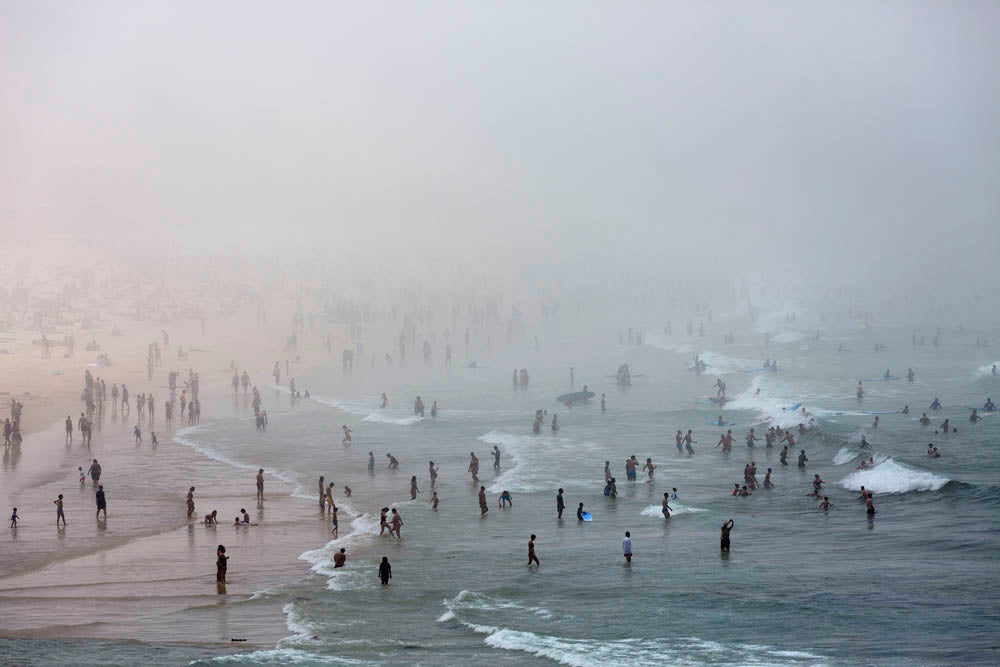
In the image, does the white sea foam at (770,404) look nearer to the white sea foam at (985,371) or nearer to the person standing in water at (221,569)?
the white sea foam at (985,371)

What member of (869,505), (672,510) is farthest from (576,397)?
(869,505)

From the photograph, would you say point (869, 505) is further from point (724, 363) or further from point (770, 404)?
point (724, 363)

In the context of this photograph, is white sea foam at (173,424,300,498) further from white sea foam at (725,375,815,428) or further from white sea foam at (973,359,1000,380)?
white sea foam at (973,359,1000,380)

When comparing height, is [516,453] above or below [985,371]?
below

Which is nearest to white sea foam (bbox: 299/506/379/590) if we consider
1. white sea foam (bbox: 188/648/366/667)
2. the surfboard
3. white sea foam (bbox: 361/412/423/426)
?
white sea foam (bbox: 188/648/366/667)

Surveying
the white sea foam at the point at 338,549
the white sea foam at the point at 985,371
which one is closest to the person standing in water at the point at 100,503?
the white sea foam at the point at 338,549
